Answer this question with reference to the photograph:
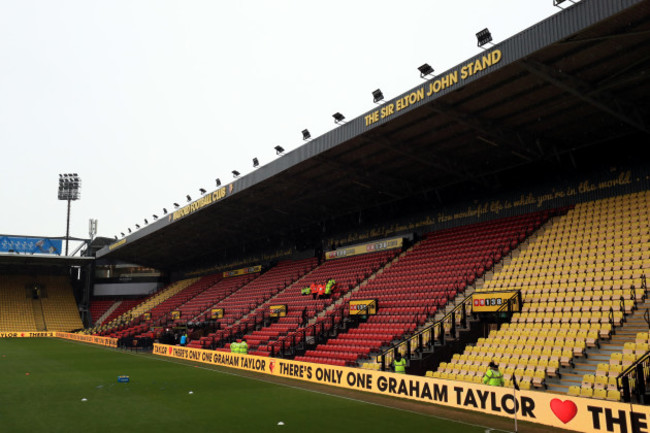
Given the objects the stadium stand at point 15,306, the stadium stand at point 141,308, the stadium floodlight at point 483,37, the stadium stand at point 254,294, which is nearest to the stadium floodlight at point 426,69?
the stadium floodlight at point 483,37

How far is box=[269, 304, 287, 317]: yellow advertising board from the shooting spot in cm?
3253

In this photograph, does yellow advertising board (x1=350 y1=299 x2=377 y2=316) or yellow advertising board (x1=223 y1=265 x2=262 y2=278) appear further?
yellow advertising board (x1=223 y1=265 x2=262 y2=278)

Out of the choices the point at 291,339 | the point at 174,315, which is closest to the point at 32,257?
the point at 174,315

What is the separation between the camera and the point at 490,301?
65.4 feet

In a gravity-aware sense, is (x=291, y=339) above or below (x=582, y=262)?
below

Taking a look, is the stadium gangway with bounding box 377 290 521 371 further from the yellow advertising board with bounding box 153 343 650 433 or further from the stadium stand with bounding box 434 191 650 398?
the yellow advertising board with bounding box 153 343 650 433

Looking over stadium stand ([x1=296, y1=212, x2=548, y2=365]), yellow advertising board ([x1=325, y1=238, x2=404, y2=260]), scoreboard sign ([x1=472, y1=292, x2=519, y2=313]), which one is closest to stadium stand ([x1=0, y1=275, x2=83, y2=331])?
yellow advertising board ([x1=325, y1=238, x2=404, y2=260])

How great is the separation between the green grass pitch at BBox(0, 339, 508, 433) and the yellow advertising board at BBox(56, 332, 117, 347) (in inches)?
784

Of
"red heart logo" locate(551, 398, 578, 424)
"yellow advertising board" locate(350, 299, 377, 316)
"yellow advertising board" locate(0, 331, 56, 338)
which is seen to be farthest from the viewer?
"yellow advertising board" locate(0, 331, 56, 338)

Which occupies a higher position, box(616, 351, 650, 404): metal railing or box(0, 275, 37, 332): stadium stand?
box(0, 275, 37, 332): stadium stand

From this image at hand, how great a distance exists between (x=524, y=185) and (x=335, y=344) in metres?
13.1

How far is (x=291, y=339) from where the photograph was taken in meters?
27.0

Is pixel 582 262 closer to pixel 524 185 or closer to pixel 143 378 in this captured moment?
pixel 524 185

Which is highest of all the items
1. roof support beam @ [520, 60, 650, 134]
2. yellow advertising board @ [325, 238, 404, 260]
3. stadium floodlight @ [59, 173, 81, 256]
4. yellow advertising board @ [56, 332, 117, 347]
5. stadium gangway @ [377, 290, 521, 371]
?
stadium floodlight @ [59, 173, 81, 256]
